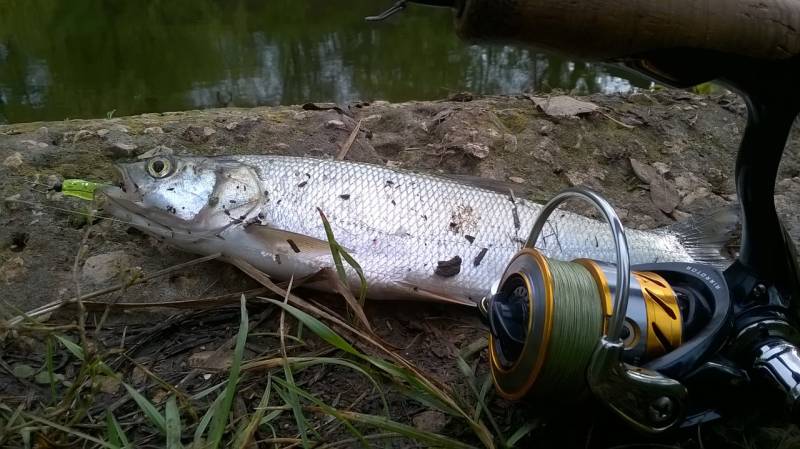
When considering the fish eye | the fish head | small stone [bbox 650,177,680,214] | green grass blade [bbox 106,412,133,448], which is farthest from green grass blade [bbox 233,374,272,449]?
small stone [bbox 650,177,680,214]

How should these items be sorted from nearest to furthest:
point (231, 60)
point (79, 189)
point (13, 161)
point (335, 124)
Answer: point (79, 189)
point (13, 161)
point (335, 124)
point (231, 60)

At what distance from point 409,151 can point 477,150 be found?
32cm

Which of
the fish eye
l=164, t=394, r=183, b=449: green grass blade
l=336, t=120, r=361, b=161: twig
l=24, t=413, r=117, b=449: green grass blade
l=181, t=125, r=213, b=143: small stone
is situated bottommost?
l=164, t=394, r=183, b=449: green grass blade

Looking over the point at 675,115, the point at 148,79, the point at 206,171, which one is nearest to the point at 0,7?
the point at 148,79

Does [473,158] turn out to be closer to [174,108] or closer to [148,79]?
[174,108]

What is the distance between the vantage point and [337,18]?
34.0ft

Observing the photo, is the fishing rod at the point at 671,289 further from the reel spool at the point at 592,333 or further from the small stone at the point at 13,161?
the small stone at the point at 13,161

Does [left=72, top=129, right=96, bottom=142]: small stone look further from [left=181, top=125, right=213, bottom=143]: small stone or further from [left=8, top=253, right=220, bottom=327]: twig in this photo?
[left=8, top=253, right=220, bottom=327]: twig

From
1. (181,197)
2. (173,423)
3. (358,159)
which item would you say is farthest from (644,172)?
(173,423)

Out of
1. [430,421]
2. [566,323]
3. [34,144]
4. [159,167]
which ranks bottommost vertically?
[430,421]

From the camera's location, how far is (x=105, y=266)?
7.12 feet

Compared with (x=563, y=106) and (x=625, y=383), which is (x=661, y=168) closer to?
(x=563, y=106)

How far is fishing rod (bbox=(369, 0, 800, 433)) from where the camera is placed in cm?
108

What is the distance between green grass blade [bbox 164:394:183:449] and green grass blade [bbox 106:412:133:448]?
94 millimetres
